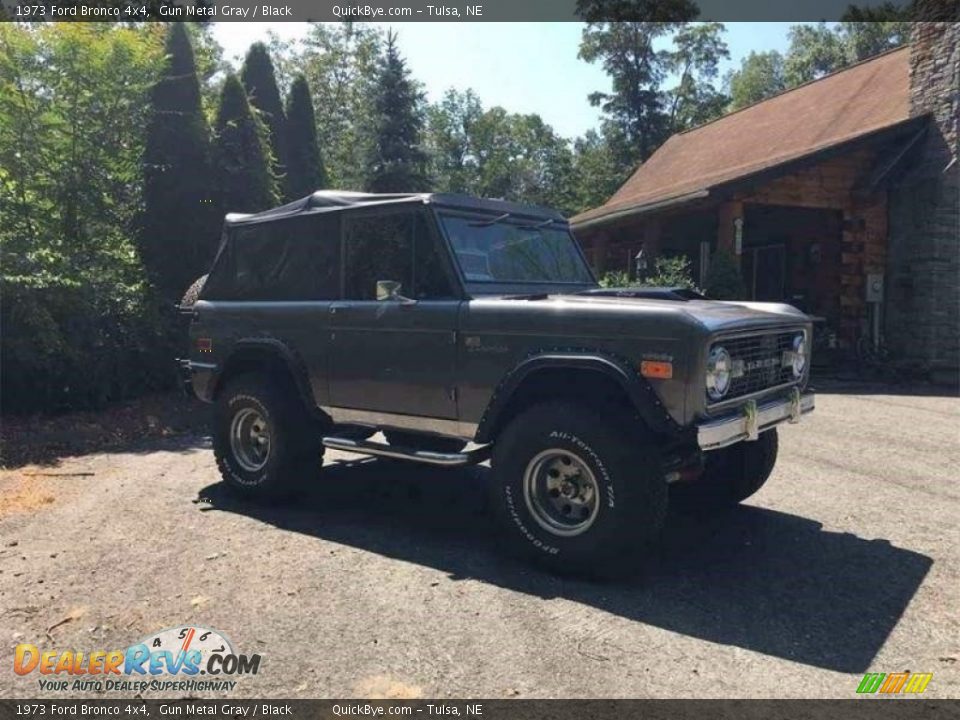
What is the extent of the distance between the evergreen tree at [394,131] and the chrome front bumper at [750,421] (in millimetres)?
20701

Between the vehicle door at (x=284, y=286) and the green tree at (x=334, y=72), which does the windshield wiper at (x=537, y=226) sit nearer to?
the vehicle door at (x=284, y=286)

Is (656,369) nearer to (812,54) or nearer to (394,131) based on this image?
(394,131)

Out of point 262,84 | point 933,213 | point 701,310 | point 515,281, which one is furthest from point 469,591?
point 262,84

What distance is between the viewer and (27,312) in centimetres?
863

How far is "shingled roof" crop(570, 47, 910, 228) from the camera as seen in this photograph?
1441 cm

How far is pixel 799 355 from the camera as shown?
4746 millimetres

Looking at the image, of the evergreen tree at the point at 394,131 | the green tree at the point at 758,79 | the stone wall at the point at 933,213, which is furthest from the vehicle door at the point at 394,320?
the green tree at the point at 758,79

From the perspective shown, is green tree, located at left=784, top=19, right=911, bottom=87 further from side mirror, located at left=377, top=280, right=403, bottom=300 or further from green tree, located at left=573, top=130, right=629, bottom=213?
side mirror, located at left=377, top=280, right=403, bottom=300

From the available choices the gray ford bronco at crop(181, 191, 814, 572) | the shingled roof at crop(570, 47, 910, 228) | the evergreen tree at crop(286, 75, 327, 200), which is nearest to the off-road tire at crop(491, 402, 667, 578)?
the gray ford bronco at crop(181, 191, 814, 572)

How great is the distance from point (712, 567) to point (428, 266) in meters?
2.54

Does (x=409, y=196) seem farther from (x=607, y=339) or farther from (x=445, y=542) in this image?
(x=445, y=542)

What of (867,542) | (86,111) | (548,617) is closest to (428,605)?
(548,617)

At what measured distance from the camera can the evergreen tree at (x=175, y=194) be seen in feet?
38.1

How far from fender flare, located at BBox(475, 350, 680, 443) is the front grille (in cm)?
42
